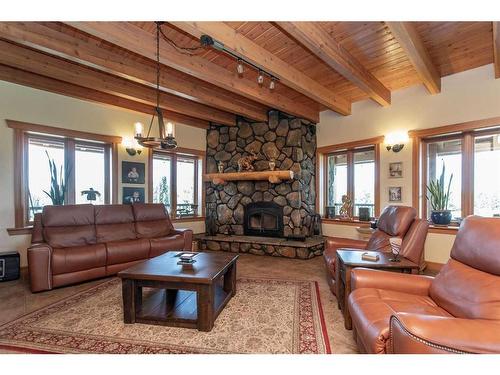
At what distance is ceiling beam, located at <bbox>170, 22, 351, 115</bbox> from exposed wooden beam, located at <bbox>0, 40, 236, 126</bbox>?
1866mm

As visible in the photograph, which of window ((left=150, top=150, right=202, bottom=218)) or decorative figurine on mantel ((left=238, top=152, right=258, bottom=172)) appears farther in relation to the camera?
window ((left=150, top=150, right=202, bottom=218))

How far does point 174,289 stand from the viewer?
7.58 ft

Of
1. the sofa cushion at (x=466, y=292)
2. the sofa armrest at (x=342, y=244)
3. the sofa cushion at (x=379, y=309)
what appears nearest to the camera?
the sofa cushion at (x=379, y=309)

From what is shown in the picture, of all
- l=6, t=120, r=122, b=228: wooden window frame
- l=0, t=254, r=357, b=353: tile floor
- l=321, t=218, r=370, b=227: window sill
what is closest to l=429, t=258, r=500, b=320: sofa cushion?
l=0, t=254, r=357, b=353: tile floor

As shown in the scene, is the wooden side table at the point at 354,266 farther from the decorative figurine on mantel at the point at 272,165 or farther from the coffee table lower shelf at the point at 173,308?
the decorative figurine on mantel at the point at 272,165

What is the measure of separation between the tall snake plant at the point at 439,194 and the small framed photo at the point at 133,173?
5086mm

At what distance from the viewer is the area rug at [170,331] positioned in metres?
1.84

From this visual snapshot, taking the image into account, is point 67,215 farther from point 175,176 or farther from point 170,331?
point 170,331

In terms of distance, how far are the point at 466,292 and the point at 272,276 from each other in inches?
88.3

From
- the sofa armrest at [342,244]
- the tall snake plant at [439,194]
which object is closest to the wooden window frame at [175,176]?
the sofa armrest at [342,244]

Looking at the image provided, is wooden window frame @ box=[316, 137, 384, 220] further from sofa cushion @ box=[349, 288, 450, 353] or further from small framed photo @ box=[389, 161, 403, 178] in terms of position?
sofa cushion @ box=[349, 288, 450, 353]

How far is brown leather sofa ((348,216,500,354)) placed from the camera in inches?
41.4
